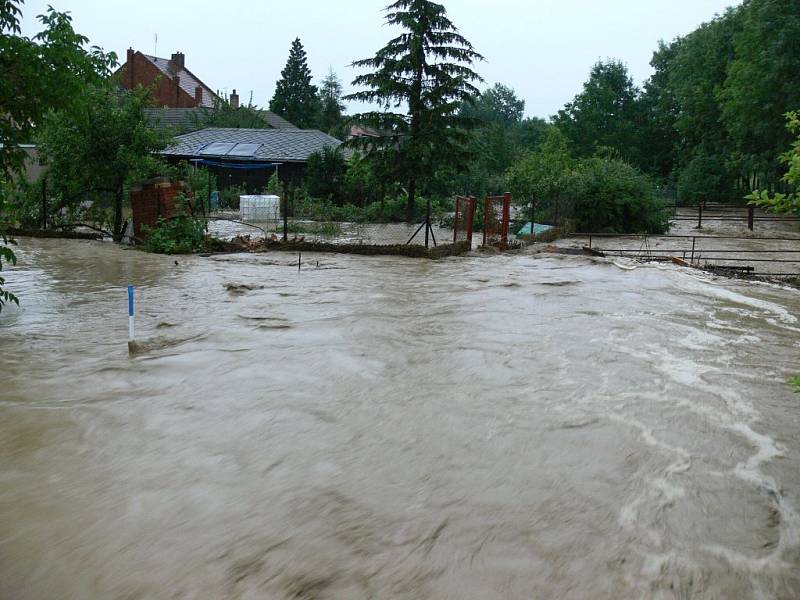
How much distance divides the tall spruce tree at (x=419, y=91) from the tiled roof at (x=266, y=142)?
26.0ft

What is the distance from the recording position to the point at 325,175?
37.0 m

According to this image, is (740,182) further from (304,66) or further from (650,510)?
(650,510)

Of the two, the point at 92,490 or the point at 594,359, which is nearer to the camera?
the point at 92,490

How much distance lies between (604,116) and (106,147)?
181 ft

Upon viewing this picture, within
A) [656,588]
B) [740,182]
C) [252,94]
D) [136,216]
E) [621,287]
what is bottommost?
[656,588]

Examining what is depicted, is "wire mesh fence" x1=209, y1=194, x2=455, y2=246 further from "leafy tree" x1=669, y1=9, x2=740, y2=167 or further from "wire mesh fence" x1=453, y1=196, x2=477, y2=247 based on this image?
"leafy tree" x1=669, y1=9, x2=740, y2=167

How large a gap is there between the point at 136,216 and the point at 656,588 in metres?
17.3

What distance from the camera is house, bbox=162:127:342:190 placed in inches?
1558

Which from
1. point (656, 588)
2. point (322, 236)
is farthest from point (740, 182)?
point (656, 588)

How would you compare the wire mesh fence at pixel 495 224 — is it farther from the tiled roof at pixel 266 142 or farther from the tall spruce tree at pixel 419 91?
the tiled roof at pixel 266 142

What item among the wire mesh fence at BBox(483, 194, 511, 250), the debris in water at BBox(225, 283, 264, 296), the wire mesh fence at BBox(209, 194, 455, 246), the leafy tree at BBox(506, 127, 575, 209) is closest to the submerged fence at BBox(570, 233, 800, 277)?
the wire mesh fence at BBox(483, 194, 511, 250)

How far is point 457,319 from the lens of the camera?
12.3 meters

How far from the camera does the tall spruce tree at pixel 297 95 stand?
7931 cm

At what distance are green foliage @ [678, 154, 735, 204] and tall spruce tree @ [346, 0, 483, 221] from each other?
24209mm
